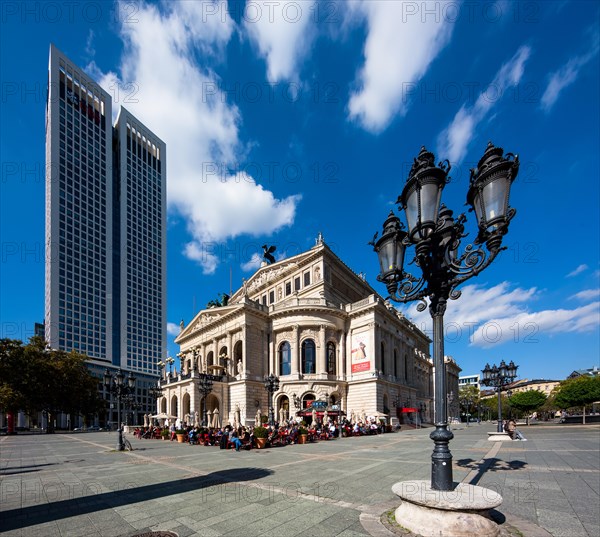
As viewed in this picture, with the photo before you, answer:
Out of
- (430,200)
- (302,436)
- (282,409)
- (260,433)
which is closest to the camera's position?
(430,200)

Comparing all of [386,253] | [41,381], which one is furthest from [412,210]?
[41,381]

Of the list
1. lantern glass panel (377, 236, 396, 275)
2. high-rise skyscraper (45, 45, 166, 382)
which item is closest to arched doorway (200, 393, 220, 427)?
lantern glass panel (377, 236, 396, 275)

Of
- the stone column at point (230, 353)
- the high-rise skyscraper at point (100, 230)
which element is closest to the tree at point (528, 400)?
the stone column at point (230, 353)

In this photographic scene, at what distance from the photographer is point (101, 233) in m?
108

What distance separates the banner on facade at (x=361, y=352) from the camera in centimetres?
3956

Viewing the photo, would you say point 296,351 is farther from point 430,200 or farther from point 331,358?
point 430,200

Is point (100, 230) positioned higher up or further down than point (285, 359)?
higher up

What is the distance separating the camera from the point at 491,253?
6.00m

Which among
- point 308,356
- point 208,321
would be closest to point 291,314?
point 308,356

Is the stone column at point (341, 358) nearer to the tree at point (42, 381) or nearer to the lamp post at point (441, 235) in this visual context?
the lamp post at point (441, 235)

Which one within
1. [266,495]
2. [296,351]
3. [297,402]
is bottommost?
[297,402]

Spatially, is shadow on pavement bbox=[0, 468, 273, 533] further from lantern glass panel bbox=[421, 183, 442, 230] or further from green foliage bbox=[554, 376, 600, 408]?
green foliage bbox=[554, 376, 600, 408]

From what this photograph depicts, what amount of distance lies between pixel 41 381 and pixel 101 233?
7122cm

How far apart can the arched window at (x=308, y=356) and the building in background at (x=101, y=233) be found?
→ 77.4 metres
